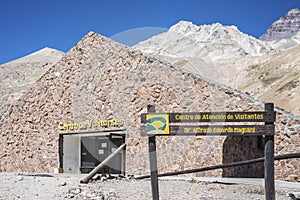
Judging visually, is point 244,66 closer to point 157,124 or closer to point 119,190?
point 119,190

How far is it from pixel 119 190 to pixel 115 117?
6.39m

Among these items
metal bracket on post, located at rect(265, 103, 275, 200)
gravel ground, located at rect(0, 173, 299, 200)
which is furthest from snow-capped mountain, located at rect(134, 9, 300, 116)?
metal bracket on post, located at rect(265, 103, 275, 200)

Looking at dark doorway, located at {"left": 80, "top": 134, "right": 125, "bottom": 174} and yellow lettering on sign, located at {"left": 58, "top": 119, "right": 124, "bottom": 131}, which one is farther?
dark doorway, located at {"left": 80, "top": 134, "right": 125, "bottom": 174}

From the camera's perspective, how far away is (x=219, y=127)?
812cm

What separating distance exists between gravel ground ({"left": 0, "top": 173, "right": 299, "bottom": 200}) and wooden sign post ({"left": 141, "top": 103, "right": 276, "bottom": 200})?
1331 mm

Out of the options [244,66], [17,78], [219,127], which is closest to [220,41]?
[244,66]

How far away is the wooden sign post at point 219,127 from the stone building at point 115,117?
5084 millimetres

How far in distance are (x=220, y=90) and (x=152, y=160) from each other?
6227 millimetres

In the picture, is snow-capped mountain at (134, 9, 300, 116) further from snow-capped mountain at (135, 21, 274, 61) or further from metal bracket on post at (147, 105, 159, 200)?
metal bracket on post at (147, 105, 159, 200)

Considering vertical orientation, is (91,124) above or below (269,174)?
above

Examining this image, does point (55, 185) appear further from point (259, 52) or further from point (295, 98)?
point (259, 52)

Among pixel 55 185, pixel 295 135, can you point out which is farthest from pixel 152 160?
pixel 295 135

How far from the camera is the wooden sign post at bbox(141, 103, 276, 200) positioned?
25.7 feet

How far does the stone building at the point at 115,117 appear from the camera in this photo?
45.1 feet
